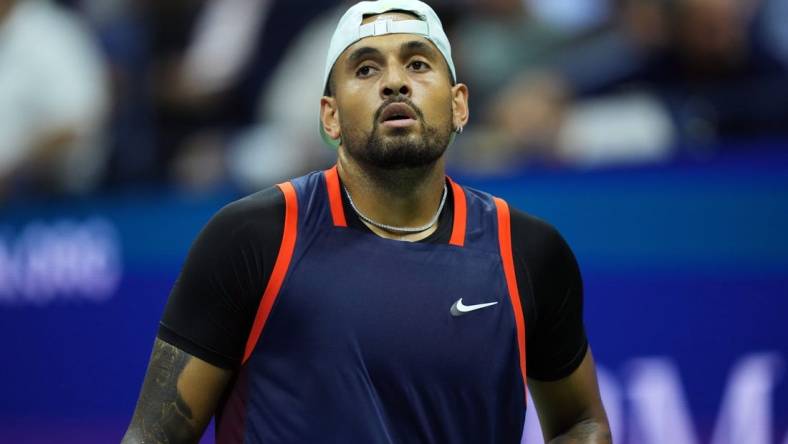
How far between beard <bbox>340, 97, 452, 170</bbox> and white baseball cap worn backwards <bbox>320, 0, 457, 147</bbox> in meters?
0.18

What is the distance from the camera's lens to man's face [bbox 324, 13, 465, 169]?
325 centimetres

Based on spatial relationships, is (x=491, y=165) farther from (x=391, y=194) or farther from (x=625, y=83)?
(x=391, y=194)

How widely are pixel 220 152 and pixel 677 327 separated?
2.76m

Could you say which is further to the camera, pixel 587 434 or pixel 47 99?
pixel 47 99

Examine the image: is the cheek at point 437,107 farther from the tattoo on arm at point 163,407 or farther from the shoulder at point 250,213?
the tattoo on arm at point 163,407

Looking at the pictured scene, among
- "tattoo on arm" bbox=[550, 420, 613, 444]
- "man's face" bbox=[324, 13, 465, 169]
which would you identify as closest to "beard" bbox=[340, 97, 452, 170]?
"man's face" bbox=[324, 13, 465, 169]

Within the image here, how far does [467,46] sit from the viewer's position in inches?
248

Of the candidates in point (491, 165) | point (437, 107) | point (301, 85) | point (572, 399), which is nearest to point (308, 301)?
point (437, 107)

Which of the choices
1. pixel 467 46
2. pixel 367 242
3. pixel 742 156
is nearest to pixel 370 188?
pixel 367 242

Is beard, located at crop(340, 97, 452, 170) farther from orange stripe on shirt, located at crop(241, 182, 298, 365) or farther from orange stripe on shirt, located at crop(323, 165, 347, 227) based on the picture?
orange stripe on shirt, located at crop(241, 182, 298, 365)

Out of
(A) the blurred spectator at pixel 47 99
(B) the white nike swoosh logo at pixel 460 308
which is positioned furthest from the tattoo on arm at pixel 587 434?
(A) the blurred spectator at pixel 47 99

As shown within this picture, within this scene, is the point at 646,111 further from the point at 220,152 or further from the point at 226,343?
the point at 226,343

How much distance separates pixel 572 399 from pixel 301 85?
3.52 m

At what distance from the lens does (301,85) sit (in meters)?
6.72
